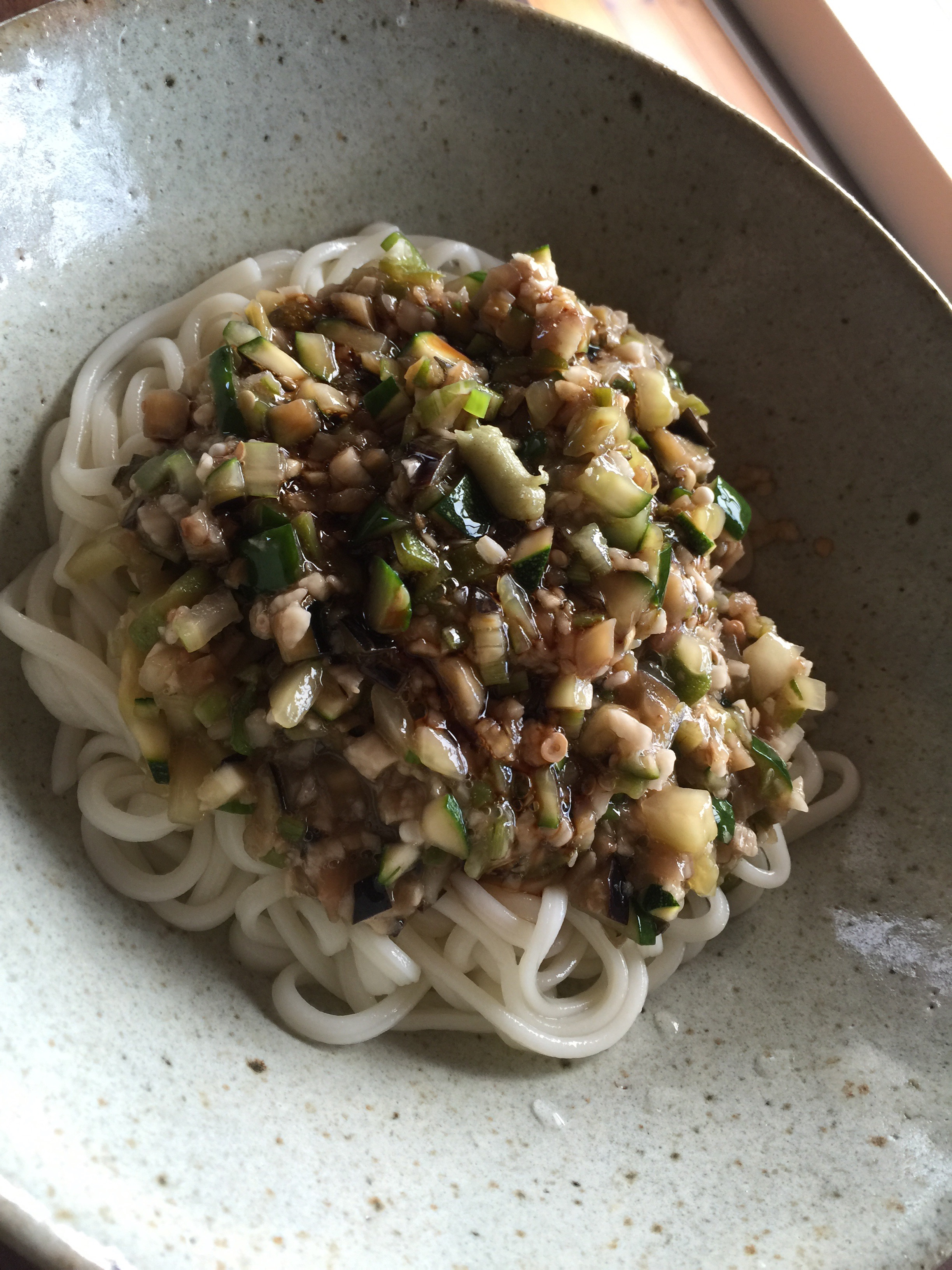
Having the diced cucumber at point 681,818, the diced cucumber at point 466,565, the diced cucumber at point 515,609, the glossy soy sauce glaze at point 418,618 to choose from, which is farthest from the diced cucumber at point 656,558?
the diced cucumber at point 681,818

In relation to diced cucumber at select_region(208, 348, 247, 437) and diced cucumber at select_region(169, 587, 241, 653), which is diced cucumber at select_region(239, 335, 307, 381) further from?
diced cucumber at select_region(169, 587, 241, 653)

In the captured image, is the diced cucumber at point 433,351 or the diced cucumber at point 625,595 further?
the diced cucumber at point 433,351

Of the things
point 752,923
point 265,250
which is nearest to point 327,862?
point 752,923

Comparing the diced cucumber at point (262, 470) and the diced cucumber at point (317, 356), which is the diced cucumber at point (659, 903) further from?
the diced cucumber at point (317, 356)

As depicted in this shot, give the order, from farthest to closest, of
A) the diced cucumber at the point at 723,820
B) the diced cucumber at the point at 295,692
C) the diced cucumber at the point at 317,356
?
the diced cucumber at the point at 723,820 < the diced cucumber at the point at 317,356 < the diced cucumber at the point at 295,692

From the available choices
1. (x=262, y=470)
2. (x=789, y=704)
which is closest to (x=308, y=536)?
(x=262, y=470)

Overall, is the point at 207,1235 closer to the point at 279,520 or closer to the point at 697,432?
the point at 279,520

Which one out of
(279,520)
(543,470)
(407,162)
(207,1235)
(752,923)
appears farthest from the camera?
(407,162)
